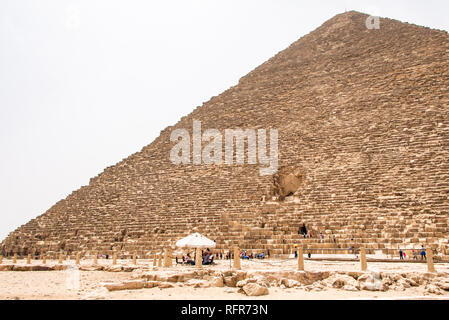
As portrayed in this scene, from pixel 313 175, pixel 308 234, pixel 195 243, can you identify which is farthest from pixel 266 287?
pixel 313 175

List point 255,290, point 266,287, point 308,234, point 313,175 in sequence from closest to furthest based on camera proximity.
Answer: point 255,290, point 266,287, point 308,234, point 313,175

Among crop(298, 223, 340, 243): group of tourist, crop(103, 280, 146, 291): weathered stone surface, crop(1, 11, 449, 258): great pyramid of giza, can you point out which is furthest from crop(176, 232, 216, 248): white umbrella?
crop(298, 223, 340, 243): group of tourist

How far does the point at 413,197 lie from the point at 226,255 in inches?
229

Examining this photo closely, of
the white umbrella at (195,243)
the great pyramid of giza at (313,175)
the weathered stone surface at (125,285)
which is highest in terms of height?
the great pyramid of giza at (313,175)

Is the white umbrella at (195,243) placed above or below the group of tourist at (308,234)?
below

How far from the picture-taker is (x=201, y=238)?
393 inches

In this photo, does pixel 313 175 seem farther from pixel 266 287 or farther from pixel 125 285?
pixel 125 285

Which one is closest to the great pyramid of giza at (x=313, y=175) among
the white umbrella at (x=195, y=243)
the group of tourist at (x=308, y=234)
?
the group of tourist at (x=308, y=234)

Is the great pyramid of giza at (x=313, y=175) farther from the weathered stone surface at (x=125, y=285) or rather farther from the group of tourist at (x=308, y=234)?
the weathered stone surface at (x=125, y=285)

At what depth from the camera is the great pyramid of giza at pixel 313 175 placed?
11914mm

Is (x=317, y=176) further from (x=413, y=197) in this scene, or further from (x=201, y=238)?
(x=201, y=238)

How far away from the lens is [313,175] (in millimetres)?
14555

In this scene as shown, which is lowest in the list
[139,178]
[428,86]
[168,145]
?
[139,178]
